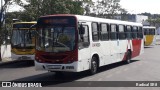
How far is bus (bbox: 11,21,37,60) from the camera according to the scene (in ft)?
64.5

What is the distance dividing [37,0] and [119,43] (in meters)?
17.4

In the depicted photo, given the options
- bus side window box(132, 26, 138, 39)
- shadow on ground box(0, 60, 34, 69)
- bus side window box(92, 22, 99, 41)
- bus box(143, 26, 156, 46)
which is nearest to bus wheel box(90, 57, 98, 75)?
bus side window box(92, 22, 99, 41)

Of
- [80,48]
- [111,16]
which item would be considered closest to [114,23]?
[80,48]

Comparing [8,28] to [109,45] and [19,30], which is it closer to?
[19,30]

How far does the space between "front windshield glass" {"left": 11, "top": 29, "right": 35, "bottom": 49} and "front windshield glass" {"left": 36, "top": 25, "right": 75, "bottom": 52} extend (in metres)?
6.35

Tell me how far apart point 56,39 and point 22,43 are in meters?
7.25

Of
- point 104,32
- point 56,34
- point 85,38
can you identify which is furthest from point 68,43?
point 104,32

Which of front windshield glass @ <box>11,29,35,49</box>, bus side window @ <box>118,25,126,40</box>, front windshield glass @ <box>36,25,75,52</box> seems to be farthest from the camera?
front windshield glass @ <box>11,29,35,49</box>

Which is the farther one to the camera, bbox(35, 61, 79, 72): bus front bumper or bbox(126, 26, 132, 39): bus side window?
bbox(126, 26, 132, 39): bus side window

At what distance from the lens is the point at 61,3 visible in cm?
3288

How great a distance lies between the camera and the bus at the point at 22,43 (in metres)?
19.7

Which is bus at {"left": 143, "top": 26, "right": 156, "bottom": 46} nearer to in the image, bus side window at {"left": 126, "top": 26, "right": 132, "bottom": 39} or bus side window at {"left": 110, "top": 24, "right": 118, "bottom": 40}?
bus side window at {"left": 126, "top": 26, "right": 132, "bottom": 39}

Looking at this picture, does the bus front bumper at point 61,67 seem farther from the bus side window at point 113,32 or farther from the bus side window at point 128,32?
the bus side window at point 128,32

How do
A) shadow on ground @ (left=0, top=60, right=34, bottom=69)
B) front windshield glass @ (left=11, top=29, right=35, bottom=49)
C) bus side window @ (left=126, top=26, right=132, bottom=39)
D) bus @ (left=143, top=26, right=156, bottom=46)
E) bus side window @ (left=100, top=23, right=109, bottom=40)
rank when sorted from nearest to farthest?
bus side window @ (left=100, top=23, right=109, bottom=40), front windshield glass @ (left=11, top=29, right=35, bottom=49), shadow on ground @ (left=0, top=60, right=34, bottom=69), bus side window @ (left=126, top=26, right=132, bottom=39), bus @ (left=143, top=26, right=156, bottom=46)
